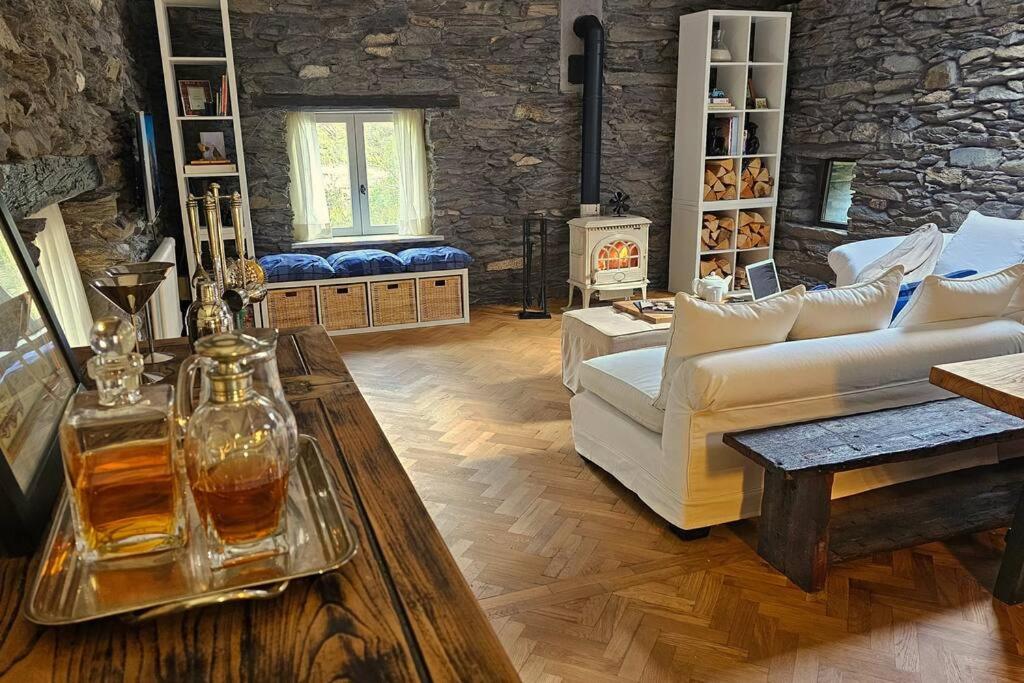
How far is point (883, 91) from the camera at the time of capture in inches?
207

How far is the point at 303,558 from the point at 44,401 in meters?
0.50

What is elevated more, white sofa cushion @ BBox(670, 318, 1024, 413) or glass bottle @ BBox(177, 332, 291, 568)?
glass bottle @ BBox(177, 332, 291, 568)

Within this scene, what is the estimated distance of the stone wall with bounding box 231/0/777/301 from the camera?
5.50 m

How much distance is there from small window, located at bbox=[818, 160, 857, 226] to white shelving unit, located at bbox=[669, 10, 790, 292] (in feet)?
1.25

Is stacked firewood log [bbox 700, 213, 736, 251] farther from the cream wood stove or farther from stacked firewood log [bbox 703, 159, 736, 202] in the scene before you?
the cream wood stove

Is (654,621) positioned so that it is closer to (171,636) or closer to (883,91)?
(171,636)

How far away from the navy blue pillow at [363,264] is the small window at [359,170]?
553mm

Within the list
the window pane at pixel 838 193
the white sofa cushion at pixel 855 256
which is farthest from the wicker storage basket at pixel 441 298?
the window pane at pixel 838 193

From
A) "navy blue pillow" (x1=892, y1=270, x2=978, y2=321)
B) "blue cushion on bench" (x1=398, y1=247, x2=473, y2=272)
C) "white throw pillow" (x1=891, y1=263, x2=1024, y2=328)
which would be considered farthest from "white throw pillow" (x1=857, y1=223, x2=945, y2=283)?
"blue cushion on bench" (x1=398, y1=247, x2=473, y2=272)

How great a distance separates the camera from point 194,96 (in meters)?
5.16

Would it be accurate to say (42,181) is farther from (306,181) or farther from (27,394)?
(306,181)

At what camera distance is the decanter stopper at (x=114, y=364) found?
805 mm

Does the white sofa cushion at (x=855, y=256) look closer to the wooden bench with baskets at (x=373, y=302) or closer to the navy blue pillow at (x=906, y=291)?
the navy blue pillow at (x=906, y=291)

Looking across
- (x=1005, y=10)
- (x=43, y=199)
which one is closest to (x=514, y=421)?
(x=43, y=199)
